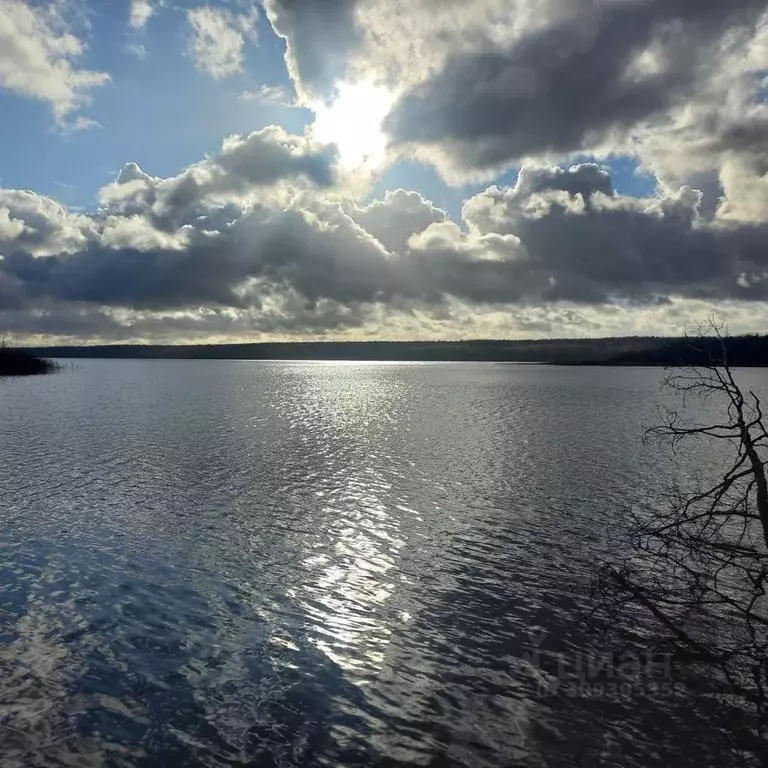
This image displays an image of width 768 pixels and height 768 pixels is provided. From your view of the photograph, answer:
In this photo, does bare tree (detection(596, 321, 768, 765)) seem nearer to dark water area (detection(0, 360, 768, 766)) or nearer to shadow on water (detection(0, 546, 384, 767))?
dark water area (detection(0, 360, 768, 766))

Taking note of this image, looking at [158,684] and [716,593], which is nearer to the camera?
[158,684]

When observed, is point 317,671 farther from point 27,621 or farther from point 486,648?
point 27,621

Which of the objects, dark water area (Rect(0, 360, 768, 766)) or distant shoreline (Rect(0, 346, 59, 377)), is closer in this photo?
dark water area (Rect(0, 360, 768, 766))

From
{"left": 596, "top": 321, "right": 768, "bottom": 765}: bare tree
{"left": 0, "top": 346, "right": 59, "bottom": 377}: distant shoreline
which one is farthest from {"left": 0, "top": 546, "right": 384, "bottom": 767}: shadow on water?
{"left": 0, "top": 346, "right": 59, "bottom": 377}: distant shoreline

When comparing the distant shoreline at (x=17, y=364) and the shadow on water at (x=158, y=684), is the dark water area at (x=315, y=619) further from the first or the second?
the distant shoreline at (x=17, y=364)

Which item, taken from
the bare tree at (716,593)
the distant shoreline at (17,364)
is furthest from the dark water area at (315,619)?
the distant shoreline at (17,364)

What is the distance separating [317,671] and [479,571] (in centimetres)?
842

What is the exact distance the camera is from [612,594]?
61.7ft

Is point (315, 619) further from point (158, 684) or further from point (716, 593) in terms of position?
point (716, 593)

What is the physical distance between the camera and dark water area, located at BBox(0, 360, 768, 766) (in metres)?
11.7

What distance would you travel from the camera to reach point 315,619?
1691cm

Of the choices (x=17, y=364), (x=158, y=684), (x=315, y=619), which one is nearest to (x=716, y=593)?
(x=315, y=619)

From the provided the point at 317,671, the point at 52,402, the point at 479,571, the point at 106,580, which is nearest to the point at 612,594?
the point at 479,571

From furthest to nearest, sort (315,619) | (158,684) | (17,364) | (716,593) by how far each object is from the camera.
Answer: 1. (17,364)
2. (716,593)
3. (315,619)
4. (158,684)
